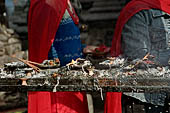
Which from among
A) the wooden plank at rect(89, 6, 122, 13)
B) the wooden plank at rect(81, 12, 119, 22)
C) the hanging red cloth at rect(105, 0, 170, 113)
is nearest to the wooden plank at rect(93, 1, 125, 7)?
the wooden plank at rect(89, 6, 122, 13)

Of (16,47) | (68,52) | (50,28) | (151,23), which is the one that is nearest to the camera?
(151,23)

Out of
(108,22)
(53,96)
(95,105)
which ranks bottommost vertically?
(95,105)

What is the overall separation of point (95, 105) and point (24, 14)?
10.6ft

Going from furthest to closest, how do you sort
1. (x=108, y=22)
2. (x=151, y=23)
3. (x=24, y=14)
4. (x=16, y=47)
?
(x=108, y=22)
(x=24, y=14)
(x=16, y=47)
(x=151, y=23)

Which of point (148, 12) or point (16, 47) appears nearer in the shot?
point (148, 12)

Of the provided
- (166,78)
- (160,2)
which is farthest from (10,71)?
(160,2)

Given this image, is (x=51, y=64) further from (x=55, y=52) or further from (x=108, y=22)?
(x=108, y=22)

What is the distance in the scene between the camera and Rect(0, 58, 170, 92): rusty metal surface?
4.30 ft

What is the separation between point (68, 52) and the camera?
6.38 ft

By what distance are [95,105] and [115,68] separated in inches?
61.4

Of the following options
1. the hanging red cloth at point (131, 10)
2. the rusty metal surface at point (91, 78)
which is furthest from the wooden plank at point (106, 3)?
the rusty metal surface at point (91, 78)

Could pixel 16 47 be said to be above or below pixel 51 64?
above

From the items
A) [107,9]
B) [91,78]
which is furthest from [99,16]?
[91,78]

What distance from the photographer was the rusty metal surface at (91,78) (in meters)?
1.31
